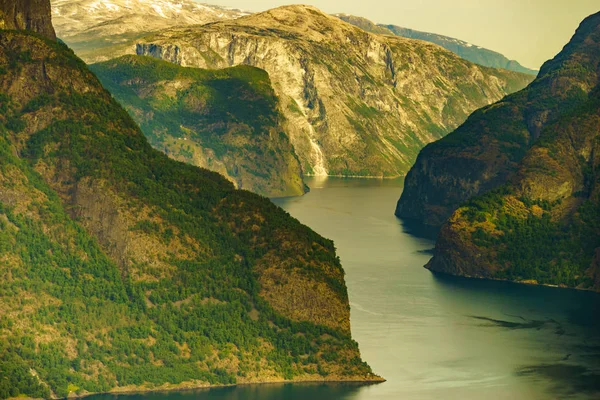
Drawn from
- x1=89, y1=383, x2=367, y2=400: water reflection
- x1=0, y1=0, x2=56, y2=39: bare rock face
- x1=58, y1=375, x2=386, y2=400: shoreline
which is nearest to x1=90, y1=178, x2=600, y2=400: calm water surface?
x1=89, y1=383, x2=367, y2=400: water reflection

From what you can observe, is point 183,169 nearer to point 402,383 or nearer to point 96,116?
point 96,116

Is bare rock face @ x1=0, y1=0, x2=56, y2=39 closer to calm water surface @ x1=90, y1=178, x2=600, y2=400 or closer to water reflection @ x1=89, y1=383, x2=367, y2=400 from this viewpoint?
calm water surface @ x1=90, y1=178, x2=600, y2=400

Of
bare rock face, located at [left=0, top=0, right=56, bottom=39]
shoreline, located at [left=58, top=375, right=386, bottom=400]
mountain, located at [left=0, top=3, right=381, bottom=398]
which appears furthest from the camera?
bare rock face, located at [left=0, top=0, right=56, bottom=39]

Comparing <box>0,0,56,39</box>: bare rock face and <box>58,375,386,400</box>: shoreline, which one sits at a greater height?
<box>0,0,56,39</box>: bare rock face

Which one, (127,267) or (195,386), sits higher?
(127,267)

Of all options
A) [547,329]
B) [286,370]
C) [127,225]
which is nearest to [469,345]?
[547,329]

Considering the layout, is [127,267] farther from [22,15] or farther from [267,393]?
[22,15]

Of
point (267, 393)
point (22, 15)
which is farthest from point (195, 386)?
point (22, 15)
